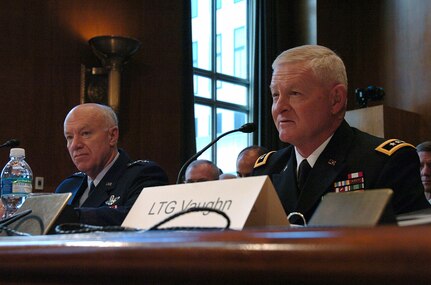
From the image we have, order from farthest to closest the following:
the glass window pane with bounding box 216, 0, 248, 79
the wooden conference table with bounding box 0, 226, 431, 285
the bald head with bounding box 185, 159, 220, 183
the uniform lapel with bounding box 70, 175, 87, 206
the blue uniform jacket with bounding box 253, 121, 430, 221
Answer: the glass window pane with bounding box 216, 0, 248, 79, the bald head with bounding box 185, 159, 220, 183, the uniform lapel with bounding box 70, 175, 87, 206, the blue uniform jacket with bounding box 253, 121, 430, 221, the wooden conference table with bounding box 0, 226, 431, 285

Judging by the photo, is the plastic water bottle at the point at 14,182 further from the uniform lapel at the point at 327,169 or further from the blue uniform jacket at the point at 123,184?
the uniform lapel at the point at 327,169

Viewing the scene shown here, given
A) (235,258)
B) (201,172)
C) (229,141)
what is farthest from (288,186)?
(229,141)

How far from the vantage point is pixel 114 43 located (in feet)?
17.8

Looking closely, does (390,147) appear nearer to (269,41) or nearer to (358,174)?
(358,174)

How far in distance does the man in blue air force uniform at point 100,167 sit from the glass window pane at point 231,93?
14.1 ft

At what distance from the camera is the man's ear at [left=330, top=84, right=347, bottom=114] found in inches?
82.8

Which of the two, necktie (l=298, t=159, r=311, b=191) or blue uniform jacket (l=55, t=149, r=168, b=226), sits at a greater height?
necktie (l=298, t=159, r=311, b=191)

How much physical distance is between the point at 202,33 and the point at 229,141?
121cm

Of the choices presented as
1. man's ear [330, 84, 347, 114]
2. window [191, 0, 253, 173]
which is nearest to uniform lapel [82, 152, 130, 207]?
man's ear [330, 84, 347, 114]

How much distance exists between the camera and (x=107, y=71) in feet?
17.9

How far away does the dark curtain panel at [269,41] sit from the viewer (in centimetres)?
709

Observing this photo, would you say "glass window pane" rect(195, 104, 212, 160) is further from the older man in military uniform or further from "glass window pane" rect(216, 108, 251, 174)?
the older man in military uniform

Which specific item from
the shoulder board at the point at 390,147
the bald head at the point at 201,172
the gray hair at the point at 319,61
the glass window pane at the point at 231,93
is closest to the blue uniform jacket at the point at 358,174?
the shoulder board at the point at 390,147

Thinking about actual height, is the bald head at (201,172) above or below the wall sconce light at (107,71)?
below
